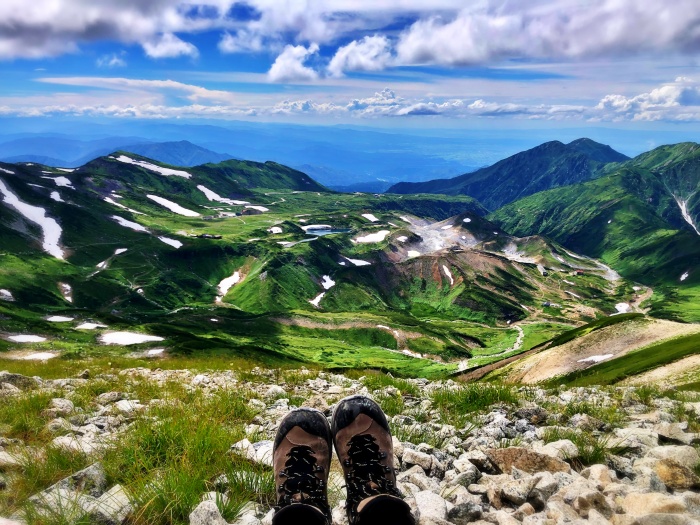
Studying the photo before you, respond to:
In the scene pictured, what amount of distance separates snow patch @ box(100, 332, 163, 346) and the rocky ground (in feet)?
374

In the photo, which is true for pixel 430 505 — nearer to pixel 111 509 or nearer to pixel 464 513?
pixel 464 513

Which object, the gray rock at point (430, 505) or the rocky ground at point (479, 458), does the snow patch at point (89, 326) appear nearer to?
the rocky ground at point (479, 458)

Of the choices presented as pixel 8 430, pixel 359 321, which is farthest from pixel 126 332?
pixel 8 430

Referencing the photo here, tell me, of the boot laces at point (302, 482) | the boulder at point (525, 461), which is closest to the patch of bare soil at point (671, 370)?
the boulder at point (525, 461)

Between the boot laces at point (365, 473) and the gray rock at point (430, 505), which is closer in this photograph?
the gray rock at point (430, 505)

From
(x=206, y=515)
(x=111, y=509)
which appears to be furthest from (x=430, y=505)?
(x=111, y=509)

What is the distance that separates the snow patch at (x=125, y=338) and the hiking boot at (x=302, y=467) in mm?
119613

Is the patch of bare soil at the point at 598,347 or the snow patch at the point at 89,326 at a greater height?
the patch of bare soil at the point at 598,347

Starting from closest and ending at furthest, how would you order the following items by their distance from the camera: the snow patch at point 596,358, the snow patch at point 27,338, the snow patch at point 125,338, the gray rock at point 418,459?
the gray rock at point 418,459, the snow patch at point 596,358, the snow patch at point 27,338, the snow patch at point 125,338

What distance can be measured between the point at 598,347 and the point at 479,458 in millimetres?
69398

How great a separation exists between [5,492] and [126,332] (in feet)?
433

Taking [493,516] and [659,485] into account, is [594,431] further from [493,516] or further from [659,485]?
[493,516]

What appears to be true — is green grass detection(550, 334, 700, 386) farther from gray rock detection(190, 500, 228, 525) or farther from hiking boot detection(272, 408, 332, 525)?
gray rock detection(190, 500, 228, 525)

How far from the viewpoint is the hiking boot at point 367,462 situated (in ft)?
16.0
